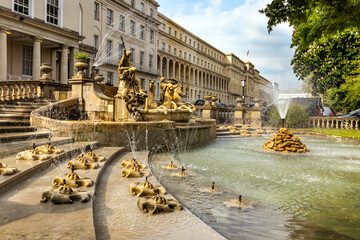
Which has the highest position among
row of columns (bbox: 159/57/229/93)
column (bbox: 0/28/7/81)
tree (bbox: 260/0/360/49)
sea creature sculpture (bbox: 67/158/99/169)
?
row of columns (bbox: 159/57/229/93)

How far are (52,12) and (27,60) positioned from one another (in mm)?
4532

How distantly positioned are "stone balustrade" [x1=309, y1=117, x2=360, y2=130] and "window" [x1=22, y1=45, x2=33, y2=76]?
75.7ft

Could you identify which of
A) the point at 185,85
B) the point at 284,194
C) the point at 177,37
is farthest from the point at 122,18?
the point at 284,194

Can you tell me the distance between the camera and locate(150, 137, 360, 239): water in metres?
2.98

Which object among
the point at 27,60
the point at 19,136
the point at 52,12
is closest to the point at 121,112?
the point at 19,136

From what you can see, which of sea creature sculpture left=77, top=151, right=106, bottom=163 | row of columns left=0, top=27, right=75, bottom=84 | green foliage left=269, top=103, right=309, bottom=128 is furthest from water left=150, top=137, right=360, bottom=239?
row of columns left=0, top=27, right=75, bottom=84

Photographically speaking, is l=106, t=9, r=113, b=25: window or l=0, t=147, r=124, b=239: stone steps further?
l=106, t=9, r=113, b=25: window

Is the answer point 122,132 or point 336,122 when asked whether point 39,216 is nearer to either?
point 122,132

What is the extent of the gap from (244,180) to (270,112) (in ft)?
58.6

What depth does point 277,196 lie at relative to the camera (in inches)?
165

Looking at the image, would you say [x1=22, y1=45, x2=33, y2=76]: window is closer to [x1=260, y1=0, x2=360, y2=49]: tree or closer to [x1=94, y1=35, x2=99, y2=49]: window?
[x1=94, y1=35, x2=99, y2=49]: window

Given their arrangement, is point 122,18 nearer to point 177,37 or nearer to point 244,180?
point 177,37

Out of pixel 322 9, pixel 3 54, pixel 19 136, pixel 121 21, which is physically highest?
pixel 121 21

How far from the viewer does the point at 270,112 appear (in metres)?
21.8
